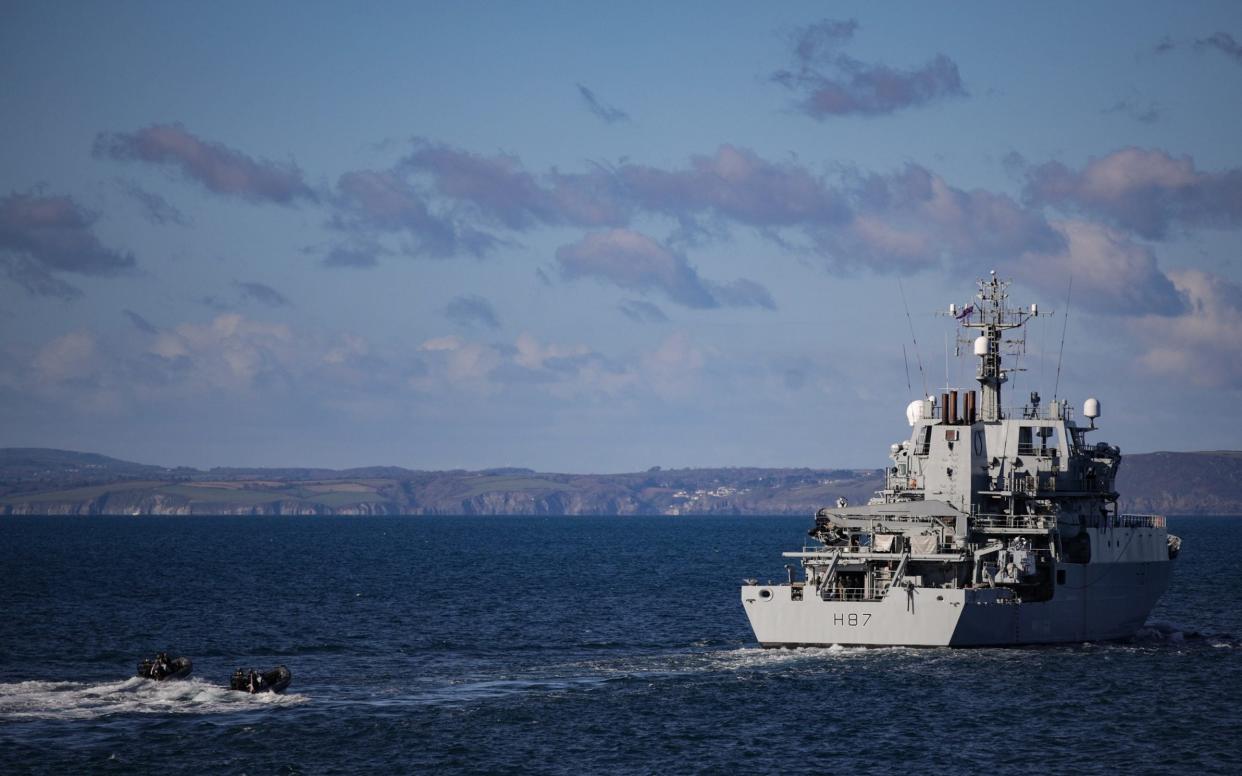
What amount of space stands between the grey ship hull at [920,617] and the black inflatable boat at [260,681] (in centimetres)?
1924

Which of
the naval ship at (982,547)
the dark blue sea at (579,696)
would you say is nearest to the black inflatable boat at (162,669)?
the dark blue sea at (579,696)

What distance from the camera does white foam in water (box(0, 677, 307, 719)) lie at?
5059 cm

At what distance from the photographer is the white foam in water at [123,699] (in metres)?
50.6

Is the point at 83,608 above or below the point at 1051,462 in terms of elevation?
below

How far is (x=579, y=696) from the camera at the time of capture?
179 ft

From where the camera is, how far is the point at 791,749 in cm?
4638

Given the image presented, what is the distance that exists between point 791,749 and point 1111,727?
11.3 metres

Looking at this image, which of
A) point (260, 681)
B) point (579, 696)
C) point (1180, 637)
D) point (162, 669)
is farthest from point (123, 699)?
point (1180, 637)

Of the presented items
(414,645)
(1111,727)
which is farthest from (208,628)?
(1111,727)

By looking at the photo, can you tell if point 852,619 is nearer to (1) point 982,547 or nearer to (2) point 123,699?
(1) point 982,547

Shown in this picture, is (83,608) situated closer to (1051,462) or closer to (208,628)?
(208,628)

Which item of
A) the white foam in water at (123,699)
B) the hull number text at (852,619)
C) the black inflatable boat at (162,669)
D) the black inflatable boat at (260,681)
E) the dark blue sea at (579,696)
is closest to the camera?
the dark blue sea at (579,696)

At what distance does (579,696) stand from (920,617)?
50.1 ft

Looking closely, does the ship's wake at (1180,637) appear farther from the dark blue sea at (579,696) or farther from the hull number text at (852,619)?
the hull number text at (852,619)
